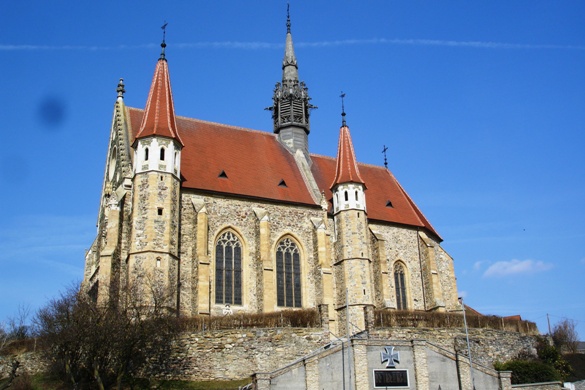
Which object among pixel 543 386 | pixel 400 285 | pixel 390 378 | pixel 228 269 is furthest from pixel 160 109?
pixel 543 386

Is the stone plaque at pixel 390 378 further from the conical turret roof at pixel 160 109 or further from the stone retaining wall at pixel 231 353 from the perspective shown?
the conical turret roof at pixel 160 109

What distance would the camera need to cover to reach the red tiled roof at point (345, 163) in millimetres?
40938

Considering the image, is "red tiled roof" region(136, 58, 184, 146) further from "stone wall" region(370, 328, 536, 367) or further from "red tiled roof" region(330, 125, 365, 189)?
"stone wall" region(370, 328, 536, 367)

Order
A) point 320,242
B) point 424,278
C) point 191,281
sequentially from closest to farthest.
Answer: point 191,281
point 320,242
point 424,278

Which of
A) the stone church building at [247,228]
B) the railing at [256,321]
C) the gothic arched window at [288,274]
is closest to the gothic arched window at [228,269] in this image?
the stone church building at [247,228]

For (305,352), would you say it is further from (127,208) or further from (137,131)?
(137,131)

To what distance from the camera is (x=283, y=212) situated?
39.1 m

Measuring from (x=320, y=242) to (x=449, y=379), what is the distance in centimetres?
1244

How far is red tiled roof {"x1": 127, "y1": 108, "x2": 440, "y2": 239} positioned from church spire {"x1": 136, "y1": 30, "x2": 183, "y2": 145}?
2721 millimetres

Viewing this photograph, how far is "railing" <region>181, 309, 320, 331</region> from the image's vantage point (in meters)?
30.1

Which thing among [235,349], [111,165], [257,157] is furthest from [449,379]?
[111,165]

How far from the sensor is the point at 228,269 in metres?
36.2

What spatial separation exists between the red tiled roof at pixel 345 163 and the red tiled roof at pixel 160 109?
1042 centimetres

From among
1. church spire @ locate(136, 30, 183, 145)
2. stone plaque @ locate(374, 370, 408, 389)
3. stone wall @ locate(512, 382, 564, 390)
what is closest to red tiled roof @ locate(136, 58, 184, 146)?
church spire @ locate(136, 30, 183, 145)
